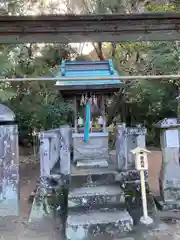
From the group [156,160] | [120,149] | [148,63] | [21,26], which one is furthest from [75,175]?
[148,63]

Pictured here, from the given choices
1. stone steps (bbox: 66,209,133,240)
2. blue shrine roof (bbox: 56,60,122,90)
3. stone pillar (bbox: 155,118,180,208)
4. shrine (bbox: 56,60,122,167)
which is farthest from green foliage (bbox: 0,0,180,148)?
stone steps (bbox: 66,209,133,240)

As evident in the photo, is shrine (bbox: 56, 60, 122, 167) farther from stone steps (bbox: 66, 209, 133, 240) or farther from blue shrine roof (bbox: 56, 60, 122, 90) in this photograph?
stone steps (bbox: 66, 209, 133, 240)

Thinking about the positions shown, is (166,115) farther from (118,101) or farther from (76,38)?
(76,38)

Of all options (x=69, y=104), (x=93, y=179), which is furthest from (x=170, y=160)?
(x=69, y=104)

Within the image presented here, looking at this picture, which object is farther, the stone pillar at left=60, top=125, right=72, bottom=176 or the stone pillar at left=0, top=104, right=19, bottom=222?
the stone pillar at left=60, top=125, right=72, bottom=176

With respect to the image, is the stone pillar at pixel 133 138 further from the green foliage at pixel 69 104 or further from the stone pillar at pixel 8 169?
the green foliage at pixel 69 104

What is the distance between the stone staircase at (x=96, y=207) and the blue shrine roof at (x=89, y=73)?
2026 millimetres

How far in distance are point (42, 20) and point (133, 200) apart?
3.88 metres

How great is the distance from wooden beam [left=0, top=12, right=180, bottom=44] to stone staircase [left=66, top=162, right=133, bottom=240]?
2855 millimetres

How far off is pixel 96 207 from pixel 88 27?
10.6ft

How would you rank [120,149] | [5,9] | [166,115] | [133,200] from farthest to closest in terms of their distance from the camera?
[166,115]
[5,9]
[120,149]
[133,200]

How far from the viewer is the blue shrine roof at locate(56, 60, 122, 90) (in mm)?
7703

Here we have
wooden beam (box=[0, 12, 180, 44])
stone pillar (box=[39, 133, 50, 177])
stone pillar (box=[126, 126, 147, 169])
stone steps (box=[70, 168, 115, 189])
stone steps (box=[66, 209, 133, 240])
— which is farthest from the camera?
stone pillar (box=[126, 126, 147, 169])

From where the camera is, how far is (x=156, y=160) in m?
11.9
